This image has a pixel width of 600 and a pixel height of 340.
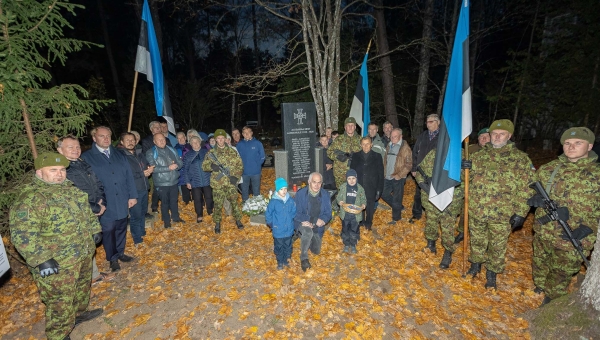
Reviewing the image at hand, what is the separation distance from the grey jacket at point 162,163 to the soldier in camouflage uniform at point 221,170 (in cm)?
83

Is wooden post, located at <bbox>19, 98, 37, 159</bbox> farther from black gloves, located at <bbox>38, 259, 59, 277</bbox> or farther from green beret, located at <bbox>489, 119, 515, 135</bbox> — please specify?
green beret, located at <bbox>489, 119, 515, 135</bbox>

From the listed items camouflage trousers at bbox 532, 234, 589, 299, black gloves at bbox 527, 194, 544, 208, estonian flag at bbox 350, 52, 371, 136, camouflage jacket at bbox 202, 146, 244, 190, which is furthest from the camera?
estonian flag at bbox 350, 52, 371, 136

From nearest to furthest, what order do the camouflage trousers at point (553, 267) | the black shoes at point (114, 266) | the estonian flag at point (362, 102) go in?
the camouflage trousers at point (553, 267) < the black shoes at point (114, 266) < the estonian flag at point (362, 102)

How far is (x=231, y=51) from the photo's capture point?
28594 millimetres

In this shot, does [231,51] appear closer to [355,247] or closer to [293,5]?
[293,5]

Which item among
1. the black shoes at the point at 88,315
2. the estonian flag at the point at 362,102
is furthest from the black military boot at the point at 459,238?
the black shoes at the point at 88,315

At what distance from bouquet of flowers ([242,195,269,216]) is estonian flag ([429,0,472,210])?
13.1 ft

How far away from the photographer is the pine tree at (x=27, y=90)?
4070 mm

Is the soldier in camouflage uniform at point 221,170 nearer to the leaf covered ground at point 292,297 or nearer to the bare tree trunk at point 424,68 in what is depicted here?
→ the leaf covered ground at point 292,297

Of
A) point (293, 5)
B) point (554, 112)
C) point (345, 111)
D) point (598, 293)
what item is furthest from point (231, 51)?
point (598, 293)

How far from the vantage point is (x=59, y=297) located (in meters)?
3.46

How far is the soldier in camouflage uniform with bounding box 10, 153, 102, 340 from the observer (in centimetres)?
318

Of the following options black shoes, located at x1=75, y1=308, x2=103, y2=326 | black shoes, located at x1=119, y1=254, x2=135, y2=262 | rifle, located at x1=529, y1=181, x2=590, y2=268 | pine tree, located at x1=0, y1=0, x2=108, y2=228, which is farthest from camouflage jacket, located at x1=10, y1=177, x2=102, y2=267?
rifle, located at x1=529, y1=181, x2=590, y2=268

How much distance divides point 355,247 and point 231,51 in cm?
2780
